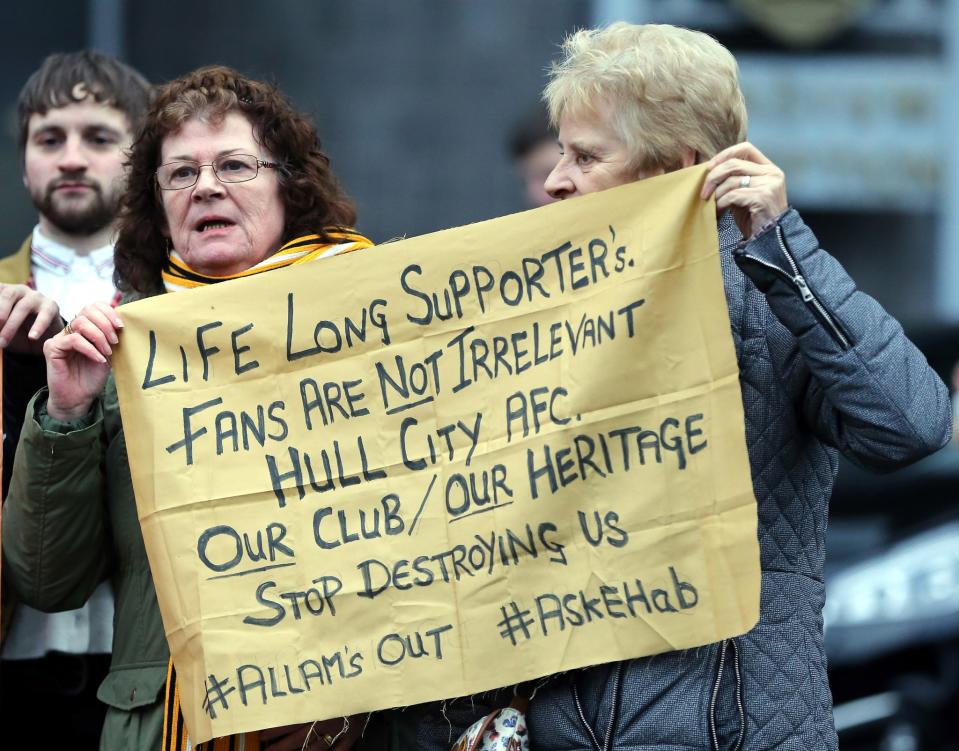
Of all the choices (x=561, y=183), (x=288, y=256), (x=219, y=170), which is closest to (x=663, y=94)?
(x=561, y=183)

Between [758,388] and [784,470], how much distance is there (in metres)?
0.14

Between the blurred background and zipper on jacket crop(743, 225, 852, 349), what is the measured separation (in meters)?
5.46

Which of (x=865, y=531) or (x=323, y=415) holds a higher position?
(x=865, y=531)

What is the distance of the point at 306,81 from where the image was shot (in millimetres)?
8578

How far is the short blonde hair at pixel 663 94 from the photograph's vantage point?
2.87 meters

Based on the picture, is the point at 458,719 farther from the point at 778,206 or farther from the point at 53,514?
the point at 778,206

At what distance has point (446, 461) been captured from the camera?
2.93 metres

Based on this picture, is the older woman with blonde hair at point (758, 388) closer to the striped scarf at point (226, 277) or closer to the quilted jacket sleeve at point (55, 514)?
the striped scarf at point (226, 277)

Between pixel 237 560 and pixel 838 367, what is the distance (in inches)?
42.0

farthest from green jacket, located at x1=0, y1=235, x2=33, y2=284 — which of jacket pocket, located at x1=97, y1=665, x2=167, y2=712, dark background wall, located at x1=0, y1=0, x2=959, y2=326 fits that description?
dark background wall, located at x1=0, y1=0, x2=959, y2=326

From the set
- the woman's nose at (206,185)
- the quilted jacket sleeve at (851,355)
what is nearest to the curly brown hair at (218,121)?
the woman's nose at (206,185)

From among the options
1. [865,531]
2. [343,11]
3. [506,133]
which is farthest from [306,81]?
[865,531]

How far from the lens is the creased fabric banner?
281 cm

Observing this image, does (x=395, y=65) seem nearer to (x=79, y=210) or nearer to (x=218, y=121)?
(x=79, y=210)
